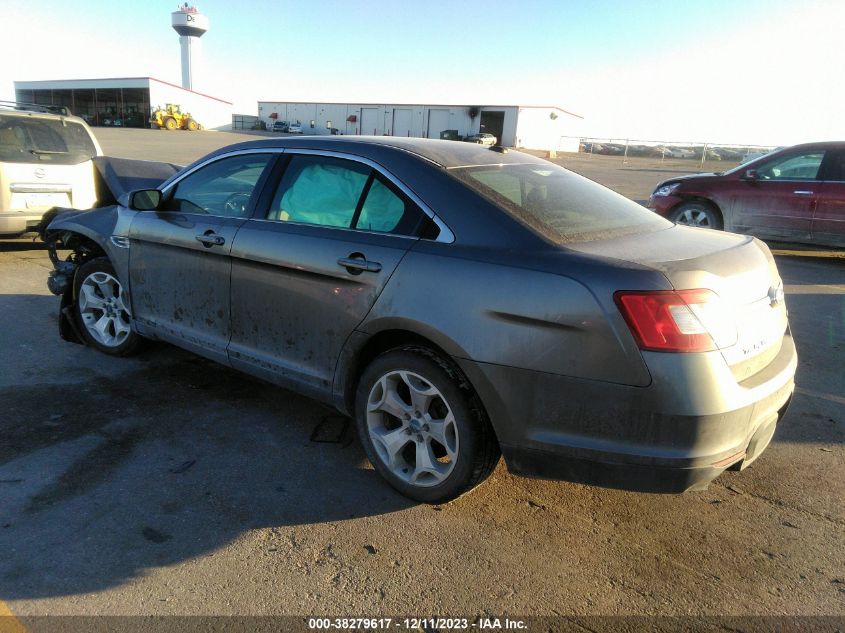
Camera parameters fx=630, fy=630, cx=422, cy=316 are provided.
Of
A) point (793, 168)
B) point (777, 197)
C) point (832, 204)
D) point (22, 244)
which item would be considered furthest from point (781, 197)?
point (22, 244)

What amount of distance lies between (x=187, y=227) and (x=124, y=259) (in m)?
0.76

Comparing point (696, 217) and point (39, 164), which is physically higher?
point (39, 164)

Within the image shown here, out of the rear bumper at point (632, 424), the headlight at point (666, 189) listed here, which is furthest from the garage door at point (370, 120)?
the rear bumper at point (632, 424)

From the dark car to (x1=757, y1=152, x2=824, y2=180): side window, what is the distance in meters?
7.05

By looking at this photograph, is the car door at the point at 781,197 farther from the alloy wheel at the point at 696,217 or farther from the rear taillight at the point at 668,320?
the rear taillight at the point at 668,320

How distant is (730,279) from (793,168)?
8.13 meters

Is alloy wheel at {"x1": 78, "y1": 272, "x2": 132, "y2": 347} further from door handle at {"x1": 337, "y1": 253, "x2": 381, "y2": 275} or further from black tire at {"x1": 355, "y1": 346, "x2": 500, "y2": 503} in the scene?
black tire at {"x1": 355, "y1": 346, "x2": 500, "y2": 503}

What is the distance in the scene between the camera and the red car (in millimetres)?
8789

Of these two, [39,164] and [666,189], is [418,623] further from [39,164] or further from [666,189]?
[666,189]

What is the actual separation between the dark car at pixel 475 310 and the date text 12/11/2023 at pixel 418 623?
1.96 ft

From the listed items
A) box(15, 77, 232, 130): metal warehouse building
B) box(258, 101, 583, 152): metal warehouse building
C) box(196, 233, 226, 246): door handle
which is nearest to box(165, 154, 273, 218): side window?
box(196, 233, 226, 246): door handle

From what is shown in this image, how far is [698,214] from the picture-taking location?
978 cm

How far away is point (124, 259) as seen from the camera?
430 centimetres

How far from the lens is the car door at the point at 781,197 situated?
8945 mm
